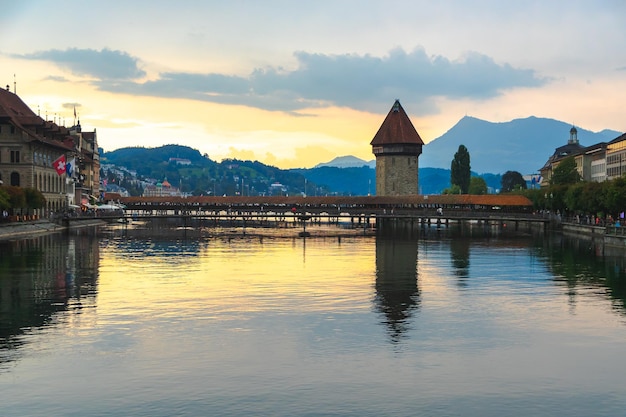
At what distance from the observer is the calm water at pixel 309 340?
20438mm

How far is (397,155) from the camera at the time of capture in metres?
143

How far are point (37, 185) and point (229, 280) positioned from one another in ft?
185

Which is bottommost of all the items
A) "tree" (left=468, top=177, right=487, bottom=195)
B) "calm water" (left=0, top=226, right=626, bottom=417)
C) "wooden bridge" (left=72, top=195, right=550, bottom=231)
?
"calm water" (left=0, top=226, right=626, bottom=417)

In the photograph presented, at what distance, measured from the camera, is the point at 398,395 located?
20.9 metres

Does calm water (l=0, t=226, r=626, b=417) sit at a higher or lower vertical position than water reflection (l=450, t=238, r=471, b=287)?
lower

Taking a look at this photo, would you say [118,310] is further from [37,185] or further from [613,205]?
[37,185]

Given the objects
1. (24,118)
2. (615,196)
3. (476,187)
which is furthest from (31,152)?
(476,187)

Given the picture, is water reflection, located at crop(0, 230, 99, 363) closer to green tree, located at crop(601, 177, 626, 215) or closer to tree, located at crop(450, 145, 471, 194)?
green tree, located at crop(601, 177, 626, 215)

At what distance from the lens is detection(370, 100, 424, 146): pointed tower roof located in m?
143

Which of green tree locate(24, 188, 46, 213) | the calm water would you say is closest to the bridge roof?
green tree locate(24, 188, 46, 213)

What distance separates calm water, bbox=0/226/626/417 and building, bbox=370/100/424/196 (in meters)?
90.9

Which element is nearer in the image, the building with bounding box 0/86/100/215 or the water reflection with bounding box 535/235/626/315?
the water reflection with bounding box 535/235/626/315

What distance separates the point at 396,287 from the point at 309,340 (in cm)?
1538

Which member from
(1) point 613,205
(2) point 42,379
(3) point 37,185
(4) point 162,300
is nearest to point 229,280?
(4) point 162,300
